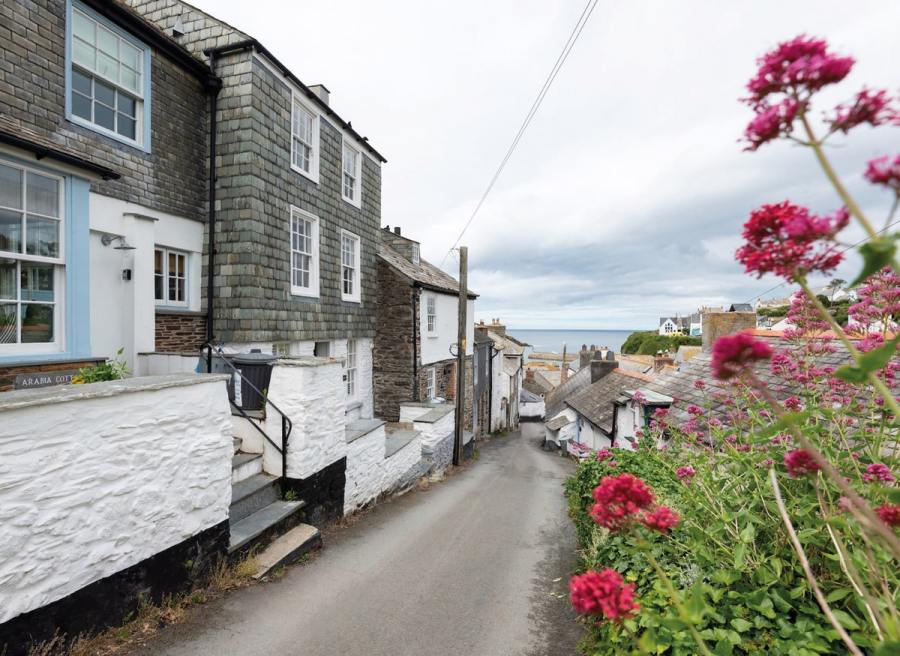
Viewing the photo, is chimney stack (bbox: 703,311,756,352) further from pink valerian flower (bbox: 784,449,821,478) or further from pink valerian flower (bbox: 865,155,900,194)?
pink valerian flower (bbox: 865,155,900,194)

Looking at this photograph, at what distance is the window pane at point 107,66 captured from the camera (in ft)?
24.1

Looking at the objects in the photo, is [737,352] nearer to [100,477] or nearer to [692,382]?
[100,477]

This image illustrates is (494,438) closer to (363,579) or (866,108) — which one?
(363,579)

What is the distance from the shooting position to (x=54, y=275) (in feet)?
18.9

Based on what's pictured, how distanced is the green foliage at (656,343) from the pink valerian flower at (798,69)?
55.9 metres

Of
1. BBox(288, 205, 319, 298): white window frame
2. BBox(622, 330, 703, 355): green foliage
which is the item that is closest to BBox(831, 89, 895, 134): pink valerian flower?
BBox(288, 205, 319, 298): white window frame

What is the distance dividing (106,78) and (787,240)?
9788 mm

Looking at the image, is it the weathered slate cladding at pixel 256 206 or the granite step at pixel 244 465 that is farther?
the weathered slate cladding at pixel 256 206

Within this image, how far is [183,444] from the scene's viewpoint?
4180 millimetres

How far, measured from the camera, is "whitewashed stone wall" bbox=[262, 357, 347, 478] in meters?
6.15

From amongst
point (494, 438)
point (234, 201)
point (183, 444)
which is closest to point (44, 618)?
point (183, 444)

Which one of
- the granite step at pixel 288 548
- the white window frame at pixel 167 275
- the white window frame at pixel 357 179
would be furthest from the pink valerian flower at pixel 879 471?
the white window frame at pixel 357 179

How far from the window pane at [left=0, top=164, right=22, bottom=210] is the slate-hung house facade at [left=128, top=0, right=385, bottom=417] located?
420 cm

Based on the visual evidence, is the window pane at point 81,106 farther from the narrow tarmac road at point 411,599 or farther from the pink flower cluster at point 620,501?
the pink flower cluster at point 620,501
